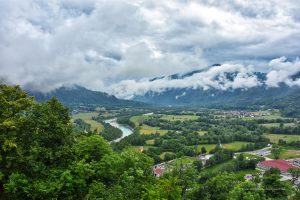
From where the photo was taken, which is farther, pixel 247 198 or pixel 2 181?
pixel 247 198

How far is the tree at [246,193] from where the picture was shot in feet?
144

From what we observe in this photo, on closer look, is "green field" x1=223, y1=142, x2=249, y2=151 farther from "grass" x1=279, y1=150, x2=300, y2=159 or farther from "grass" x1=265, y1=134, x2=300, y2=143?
"grass" x1=265, y1=134, x2=300, y2=143

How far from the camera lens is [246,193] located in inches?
1766

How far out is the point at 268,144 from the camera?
5448 inches

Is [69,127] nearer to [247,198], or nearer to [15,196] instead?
[15,196]

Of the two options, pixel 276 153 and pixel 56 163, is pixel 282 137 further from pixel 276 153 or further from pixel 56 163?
pixel 56 163

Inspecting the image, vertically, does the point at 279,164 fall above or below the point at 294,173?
below

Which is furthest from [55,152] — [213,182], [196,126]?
[196,126]

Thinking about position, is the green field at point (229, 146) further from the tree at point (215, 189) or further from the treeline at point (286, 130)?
the tree at point (215, 189)

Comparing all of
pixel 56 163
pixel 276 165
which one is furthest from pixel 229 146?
pixel 56 163

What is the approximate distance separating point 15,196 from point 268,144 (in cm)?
12080

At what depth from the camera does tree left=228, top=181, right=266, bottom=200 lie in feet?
144

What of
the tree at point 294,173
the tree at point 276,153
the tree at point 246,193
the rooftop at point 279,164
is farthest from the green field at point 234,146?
the tree at point 246,193

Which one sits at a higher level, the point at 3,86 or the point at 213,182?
the point at 3,86
